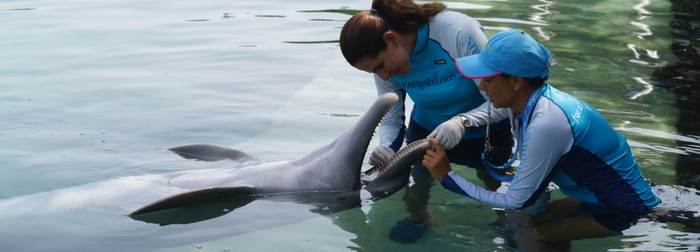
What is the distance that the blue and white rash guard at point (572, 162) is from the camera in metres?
3.23

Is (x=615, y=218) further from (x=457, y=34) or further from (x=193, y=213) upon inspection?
(x=193, y=213)

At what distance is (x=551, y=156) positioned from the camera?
3254 millimetres

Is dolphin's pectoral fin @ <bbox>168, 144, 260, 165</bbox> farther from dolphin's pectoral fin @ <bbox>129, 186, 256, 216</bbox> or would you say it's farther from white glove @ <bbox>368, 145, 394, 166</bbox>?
white glove @ <bbox>368, 145, 394, 166</bbox>

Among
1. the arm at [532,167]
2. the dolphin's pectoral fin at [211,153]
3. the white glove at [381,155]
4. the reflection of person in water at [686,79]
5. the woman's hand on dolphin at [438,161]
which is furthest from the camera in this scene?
the reflection of person in water at [686,79]

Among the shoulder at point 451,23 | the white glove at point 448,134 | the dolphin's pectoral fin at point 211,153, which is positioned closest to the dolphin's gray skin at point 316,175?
the white glove at point 448,134

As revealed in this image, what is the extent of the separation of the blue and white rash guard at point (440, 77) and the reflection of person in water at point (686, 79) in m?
1.79

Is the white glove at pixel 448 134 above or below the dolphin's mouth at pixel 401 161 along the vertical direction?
above

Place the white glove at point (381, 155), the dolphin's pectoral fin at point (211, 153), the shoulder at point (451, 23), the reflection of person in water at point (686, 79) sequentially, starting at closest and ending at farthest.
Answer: the shoulder at point (451, 23) → the white glove at point (381, 155) → the dolphin's pectoral fin at point (211, 153) → the reflection of person in water at point (686, 79)

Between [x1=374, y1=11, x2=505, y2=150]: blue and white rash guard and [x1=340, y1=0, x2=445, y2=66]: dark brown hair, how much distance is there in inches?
3.5

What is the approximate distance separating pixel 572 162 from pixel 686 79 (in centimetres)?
496

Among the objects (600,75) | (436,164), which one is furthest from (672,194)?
(600,75)

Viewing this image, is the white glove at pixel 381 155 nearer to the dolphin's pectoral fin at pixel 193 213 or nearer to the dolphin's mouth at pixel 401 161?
the dolphin's mouth at pixel 401 161

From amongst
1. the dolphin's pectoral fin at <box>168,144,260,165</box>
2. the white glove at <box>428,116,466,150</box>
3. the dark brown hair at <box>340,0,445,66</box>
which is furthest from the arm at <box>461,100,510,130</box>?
the dolphin's pectoral fin at <box>168,144,260,165</box>

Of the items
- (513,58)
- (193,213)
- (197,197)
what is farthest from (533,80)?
(193,213)
